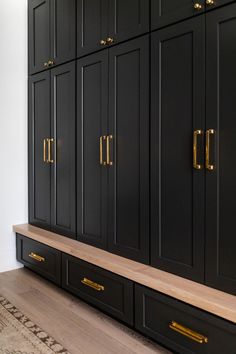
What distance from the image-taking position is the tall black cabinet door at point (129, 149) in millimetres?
2092

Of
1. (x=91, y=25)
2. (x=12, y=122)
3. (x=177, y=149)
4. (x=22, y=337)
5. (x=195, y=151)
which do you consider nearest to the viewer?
(x=195, y=151)

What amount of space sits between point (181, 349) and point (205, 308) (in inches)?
12.3

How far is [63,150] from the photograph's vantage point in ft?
9.36

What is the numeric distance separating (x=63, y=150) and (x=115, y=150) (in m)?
0.70

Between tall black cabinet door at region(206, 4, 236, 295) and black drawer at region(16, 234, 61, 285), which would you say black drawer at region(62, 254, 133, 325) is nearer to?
black drawer at region(16, 234, 61, 285)

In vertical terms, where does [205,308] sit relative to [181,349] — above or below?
above

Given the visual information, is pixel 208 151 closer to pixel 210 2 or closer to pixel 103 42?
pixel 210 2

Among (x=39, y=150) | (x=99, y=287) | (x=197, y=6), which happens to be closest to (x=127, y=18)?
(x=197, y=6)

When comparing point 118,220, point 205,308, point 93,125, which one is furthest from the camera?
point 93,125

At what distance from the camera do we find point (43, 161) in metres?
3.09

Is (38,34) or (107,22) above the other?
(38,34)

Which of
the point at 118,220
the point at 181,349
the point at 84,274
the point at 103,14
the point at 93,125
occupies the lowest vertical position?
the point at 181,349

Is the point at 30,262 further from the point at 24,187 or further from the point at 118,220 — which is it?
the point at 118,220

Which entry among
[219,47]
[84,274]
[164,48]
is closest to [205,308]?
[84,274]
